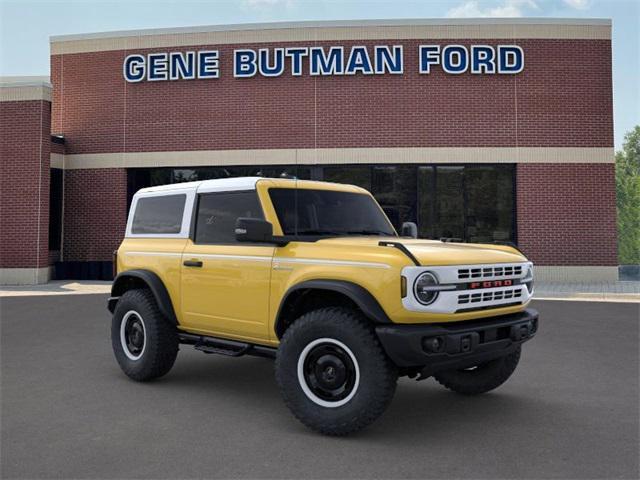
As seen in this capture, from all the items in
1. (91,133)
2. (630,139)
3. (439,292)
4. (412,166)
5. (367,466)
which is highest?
(630,139)

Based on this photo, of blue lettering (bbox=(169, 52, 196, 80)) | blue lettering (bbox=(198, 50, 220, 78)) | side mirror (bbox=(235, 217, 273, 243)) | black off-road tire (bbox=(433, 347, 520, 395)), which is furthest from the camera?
blue lettering (bbox=(169, 52, 196, 80))

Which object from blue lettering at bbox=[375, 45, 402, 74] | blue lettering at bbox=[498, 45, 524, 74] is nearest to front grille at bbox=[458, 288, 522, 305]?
blue lettering at bbox=[375, 45, 402, 74]

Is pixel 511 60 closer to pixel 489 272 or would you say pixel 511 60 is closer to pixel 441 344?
pixel 489 272

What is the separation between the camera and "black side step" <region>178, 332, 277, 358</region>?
526 cm

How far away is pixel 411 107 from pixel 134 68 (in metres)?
9.39

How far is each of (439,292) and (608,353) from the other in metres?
4.72

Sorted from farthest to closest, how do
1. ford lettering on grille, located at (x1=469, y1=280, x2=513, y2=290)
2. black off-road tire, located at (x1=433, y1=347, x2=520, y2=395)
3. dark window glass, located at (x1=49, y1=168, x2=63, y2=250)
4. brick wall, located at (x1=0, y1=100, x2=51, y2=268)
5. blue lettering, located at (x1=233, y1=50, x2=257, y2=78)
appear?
dark window glass, located at (x1=49, y1=168, x2=63, y2=250)
blue lettering, located at (x1=233, y1=50, x2=257, y2=78)
brick wall, located at (x1=0, y1=100, x2=51, y2=268)
black off-road tire, located at (x1=433, y1=347, x2=520, y2=395)
ford lettering on grille, located at (x1=469, y1=280, x2=513, y2=290)

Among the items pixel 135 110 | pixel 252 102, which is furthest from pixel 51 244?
pixel 252 102

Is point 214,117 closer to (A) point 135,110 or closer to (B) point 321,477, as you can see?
(A) point 135,110

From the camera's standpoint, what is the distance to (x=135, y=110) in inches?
754

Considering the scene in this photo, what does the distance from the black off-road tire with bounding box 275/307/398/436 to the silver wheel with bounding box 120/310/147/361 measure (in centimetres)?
230

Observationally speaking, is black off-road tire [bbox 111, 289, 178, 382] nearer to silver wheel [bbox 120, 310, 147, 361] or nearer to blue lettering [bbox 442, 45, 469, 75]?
silver wheel [bbox 120, 310, 147, 361]

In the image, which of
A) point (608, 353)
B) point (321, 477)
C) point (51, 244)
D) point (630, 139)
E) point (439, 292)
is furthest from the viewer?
point (630, 139)

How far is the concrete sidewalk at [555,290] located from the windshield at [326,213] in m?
9.40
